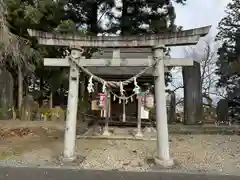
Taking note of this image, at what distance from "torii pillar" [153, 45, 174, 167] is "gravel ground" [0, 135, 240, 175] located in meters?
0.27

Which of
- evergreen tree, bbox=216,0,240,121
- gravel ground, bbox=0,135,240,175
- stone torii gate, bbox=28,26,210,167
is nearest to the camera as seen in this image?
gravel ground, bbox=0,135,240,175

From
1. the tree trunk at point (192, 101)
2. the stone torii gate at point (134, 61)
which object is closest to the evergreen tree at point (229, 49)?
the tree trunk at point (192, 101)

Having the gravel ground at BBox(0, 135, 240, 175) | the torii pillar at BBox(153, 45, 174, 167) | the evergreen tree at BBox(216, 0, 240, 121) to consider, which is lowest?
the gravel ground at BBox(0, 135, 240, 175)

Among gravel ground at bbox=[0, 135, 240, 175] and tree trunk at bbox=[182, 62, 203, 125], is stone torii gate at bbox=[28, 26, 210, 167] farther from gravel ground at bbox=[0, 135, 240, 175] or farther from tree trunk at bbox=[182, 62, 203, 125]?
tree trunk at bbox=[182, 62, 203, 125]

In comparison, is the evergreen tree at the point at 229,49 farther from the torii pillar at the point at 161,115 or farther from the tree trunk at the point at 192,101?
the torii pillar at the point at 161,115

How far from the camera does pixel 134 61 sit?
652 centimetres

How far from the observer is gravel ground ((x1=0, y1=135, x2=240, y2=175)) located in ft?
20.2

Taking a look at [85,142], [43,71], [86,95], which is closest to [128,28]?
[86,95]

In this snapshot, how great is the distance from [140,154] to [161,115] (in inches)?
47.7

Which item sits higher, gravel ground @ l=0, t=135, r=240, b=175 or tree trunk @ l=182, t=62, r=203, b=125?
tree trunk @ l=182, t=62, r=203, b=125

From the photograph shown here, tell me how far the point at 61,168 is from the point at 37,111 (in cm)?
715

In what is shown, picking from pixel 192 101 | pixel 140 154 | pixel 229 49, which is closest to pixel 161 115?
pixel 140 154

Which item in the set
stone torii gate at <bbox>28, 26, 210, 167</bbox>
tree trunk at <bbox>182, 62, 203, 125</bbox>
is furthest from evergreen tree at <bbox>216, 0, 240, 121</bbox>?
stone torii gate at <bbox>28, 26, 210, 167</bbox>

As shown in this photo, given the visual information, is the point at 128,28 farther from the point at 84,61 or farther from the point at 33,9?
the point at 84,61
